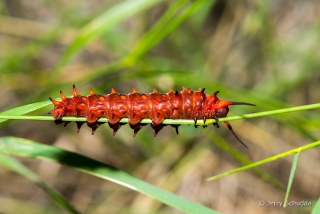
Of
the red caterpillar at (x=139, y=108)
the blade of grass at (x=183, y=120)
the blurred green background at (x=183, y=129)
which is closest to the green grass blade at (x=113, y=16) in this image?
the red caterpillar at (x=139, y=108)

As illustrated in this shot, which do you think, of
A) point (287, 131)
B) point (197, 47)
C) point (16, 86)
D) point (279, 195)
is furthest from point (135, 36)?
point (279, 195)

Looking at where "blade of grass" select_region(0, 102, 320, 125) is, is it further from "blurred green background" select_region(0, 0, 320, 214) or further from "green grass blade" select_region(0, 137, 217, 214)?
"blurred green background" select_region(0, 0, 320, 214)

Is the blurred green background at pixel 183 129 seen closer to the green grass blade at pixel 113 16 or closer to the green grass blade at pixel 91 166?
the green grass blade at pixel 113 16

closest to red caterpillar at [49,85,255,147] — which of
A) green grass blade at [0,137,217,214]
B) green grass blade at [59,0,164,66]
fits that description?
green grass blade at [0,137,217,214]

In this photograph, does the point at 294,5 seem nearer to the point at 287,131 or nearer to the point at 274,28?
the point at 274,28

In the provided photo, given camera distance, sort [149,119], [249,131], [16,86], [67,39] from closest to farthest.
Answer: [149,119]
[16,86]
[249,131]
[67,39]

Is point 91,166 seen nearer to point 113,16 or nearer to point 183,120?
point 183,120
